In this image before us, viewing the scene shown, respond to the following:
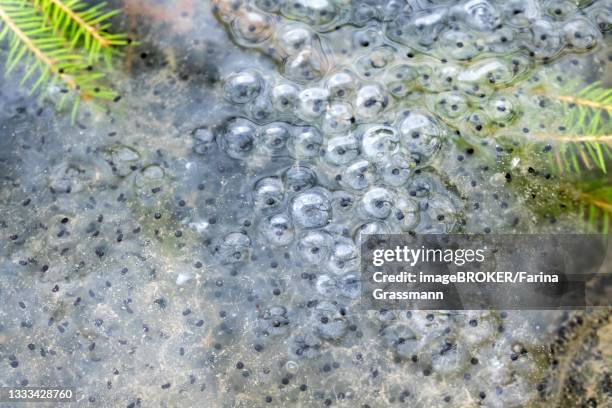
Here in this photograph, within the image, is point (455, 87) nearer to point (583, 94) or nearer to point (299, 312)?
point (583, 94)

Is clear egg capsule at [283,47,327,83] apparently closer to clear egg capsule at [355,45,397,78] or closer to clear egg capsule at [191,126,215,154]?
clear egg capsule at [355,45,397,78]

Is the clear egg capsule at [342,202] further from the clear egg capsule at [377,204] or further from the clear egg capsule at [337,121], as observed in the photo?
the clear egg capsule at [337,121]

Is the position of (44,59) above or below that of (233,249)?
above

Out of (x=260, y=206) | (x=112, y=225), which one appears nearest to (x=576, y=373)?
(x=260, y=206)

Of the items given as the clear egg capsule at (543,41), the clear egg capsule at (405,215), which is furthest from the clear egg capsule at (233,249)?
the clear egg capsule at (543,41)

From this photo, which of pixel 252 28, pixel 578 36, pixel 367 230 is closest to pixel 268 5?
pixel 252 28

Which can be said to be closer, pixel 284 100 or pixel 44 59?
pixel 44 59

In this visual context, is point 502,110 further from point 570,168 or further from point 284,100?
point 284,100

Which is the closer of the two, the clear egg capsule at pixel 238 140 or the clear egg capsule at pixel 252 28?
the clear egg capsule at pixel 238 140
